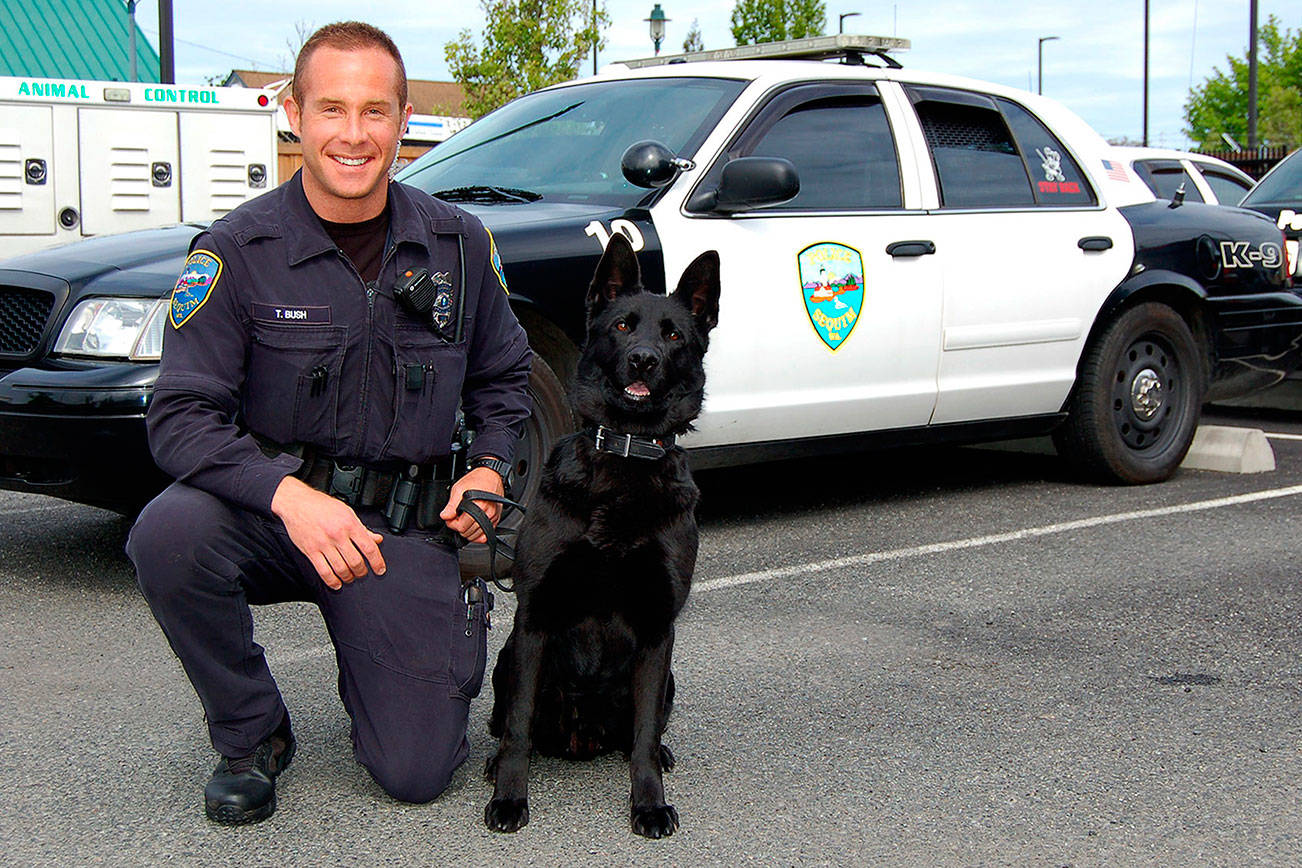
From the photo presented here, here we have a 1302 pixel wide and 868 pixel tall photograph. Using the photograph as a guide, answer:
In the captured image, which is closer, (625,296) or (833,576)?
(625,296)

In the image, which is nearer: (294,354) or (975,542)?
(294,354)

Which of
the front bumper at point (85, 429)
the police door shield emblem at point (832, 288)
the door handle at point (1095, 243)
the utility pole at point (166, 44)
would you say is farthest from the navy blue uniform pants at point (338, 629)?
the utility pole at point (166, 44)

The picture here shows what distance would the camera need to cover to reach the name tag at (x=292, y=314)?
2.88 meters

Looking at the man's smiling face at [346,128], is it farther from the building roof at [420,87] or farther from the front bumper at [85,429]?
the building roof at [420,87]

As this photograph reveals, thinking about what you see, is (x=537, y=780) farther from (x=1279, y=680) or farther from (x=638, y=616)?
(x=1279, y=680)

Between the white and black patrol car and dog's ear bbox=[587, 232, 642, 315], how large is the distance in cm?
137

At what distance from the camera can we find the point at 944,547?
5.33 metres

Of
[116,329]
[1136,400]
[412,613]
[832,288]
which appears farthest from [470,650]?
[1136,400]

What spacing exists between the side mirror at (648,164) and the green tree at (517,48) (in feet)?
71.7

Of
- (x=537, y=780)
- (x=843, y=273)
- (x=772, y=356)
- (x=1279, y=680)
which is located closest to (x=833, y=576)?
(x=772, y=356)

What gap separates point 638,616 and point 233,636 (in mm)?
A: 840

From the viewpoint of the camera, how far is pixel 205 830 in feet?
9.09

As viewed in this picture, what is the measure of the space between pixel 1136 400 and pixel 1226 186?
8399 millimetres

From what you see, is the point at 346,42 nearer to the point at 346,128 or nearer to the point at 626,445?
the point at 346,128
